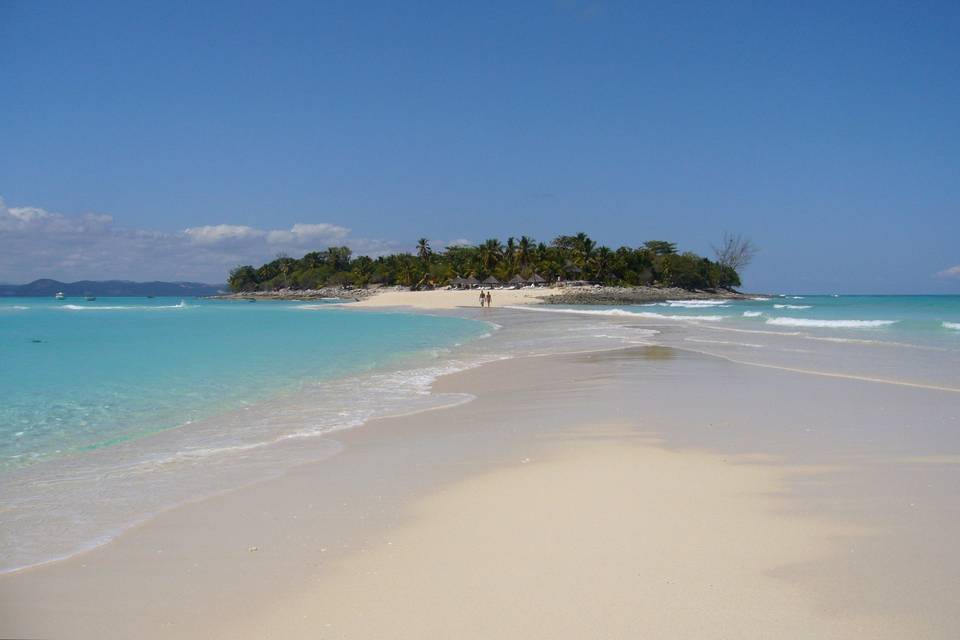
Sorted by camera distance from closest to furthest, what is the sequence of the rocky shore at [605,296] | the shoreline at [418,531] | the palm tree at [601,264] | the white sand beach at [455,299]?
1. the shoreline at [418,531]
2. the white sand beach at [455,299]
3. the rocky shore at [605,296]
4. the palm tree at [601,264]

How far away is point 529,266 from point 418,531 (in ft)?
311

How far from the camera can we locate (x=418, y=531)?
4340 mm

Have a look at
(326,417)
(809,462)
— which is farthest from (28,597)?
(809,462)

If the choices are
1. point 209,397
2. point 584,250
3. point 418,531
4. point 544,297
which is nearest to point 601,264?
point 584,250

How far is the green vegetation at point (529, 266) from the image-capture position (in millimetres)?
96125

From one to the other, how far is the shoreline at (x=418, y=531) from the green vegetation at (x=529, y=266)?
8909cm

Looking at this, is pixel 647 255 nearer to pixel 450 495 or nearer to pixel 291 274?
pixel 291 274

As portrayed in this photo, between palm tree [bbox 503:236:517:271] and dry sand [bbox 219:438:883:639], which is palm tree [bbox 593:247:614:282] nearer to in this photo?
palm tree [bbox 503:236:517:271]

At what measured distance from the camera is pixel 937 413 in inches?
331

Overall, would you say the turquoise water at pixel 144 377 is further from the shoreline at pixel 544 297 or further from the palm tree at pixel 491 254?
the palm tree at pixel 491 254

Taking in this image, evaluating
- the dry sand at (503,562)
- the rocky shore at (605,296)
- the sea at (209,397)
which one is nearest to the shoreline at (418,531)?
the dry sand at (503,562)

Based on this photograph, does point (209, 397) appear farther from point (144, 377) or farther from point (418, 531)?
point (418, 531)

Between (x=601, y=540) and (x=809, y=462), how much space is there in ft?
9.97

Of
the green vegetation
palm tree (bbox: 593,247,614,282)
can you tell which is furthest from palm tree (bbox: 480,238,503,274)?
palm tree (bbox: 593,247,614,282)
